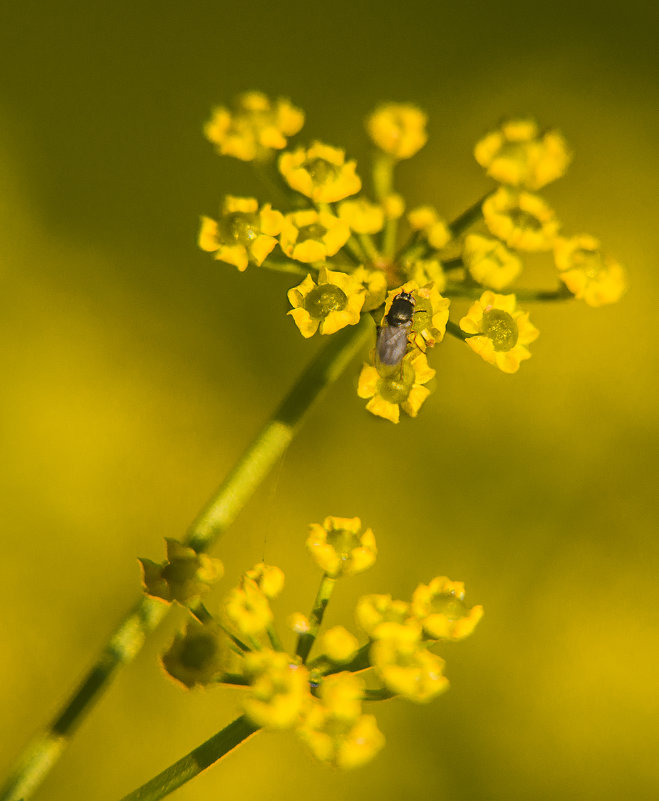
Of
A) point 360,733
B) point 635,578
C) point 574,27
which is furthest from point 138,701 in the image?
point 574,27

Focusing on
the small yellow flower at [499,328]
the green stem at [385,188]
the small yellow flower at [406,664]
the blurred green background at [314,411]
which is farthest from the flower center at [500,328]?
the blurred green background at [314,411]

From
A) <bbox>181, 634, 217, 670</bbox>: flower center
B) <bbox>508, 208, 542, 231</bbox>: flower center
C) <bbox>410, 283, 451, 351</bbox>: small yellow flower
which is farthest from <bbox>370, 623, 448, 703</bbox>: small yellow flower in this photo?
<bbox>508, 208, 542, 231</bbox>: flower center

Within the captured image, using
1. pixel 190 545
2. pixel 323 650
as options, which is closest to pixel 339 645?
pixel 323 650

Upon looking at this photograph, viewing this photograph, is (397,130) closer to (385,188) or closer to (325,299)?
(385,188)

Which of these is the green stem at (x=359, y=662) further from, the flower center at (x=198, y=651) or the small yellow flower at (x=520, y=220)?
the small yellow flower at (x=520, y=220)

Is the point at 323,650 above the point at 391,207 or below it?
below

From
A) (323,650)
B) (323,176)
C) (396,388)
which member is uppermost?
(323,176)
